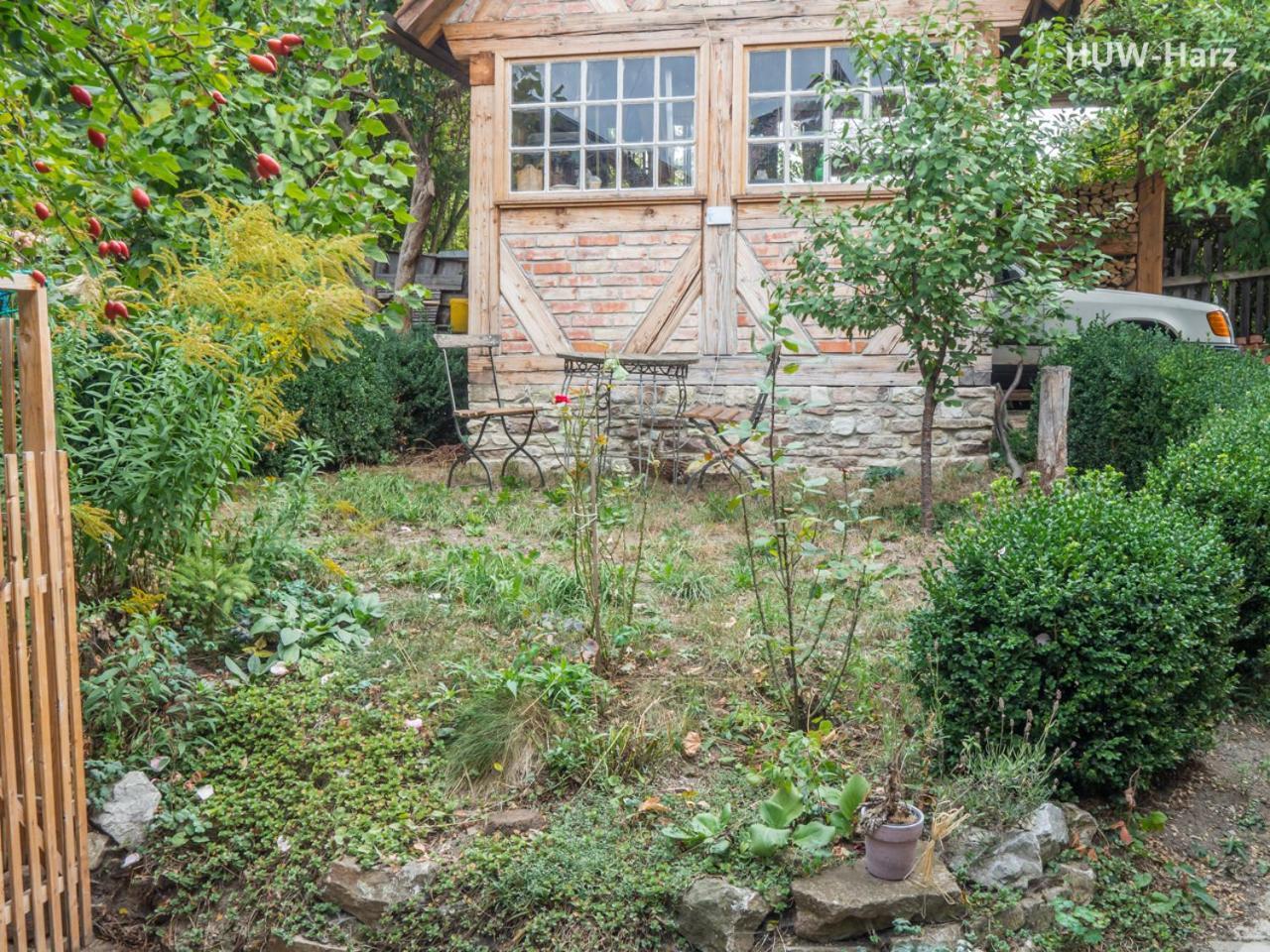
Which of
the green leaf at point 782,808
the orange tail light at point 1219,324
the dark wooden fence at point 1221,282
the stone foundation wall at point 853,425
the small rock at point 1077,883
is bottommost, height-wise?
the small rock at point 1077,883

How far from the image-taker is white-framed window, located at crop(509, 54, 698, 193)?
28.6ft

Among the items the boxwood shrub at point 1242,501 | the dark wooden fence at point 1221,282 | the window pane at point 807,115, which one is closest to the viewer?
the boxwood shrub at point 1242,501

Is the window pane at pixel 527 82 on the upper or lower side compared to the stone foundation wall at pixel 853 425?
upper

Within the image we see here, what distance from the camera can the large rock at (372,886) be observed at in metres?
3.42

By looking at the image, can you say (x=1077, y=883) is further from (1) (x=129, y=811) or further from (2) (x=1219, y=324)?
(2) (x=1219, y=324)

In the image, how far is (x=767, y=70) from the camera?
8562 millimetres

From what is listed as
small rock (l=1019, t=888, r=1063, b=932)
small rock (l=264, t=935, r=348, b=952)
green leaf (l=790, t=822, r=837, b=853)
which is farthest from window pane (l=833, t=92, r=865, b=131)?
small rock (l=264, t=935, r=348, b=952)

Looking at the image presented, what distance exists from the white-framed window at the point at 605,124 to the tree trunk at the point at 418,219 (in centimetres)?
382

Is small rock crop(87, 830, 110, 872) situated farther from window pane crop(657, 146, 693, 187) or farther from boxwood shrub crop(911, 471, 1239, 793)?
window pane crop(657, 146, 693, 187)

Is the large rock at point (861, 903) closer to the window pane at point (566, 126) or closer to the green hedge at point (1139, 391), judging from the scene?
the green hedge at point (1139, 391)

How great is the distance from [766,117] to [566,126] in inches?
61.6

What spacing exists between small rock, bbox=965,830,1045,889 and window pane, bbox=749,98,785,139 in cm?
636

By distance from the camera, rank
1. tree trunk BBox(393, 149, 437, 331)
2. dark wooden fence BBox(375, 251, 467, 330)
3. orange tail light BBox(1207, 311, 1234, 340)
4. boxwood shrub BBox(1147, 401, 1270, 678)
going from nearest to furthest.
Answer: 1. boxwood shrub BBox(1147, 401, 1270, 678)
2. orange tail light BBox(1207, 311, 1234, 340)
3. tree trunk BBox(393, 149, 437, 331)
4. dark wooden fence BBox(375, 251, 467, 330)

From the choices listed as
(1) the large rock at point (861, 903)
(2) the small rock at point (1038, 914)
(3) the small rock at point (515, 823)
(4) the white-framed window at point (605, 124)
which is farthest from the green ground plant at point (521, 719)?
(4) the white-framed window at point (605, 124)
